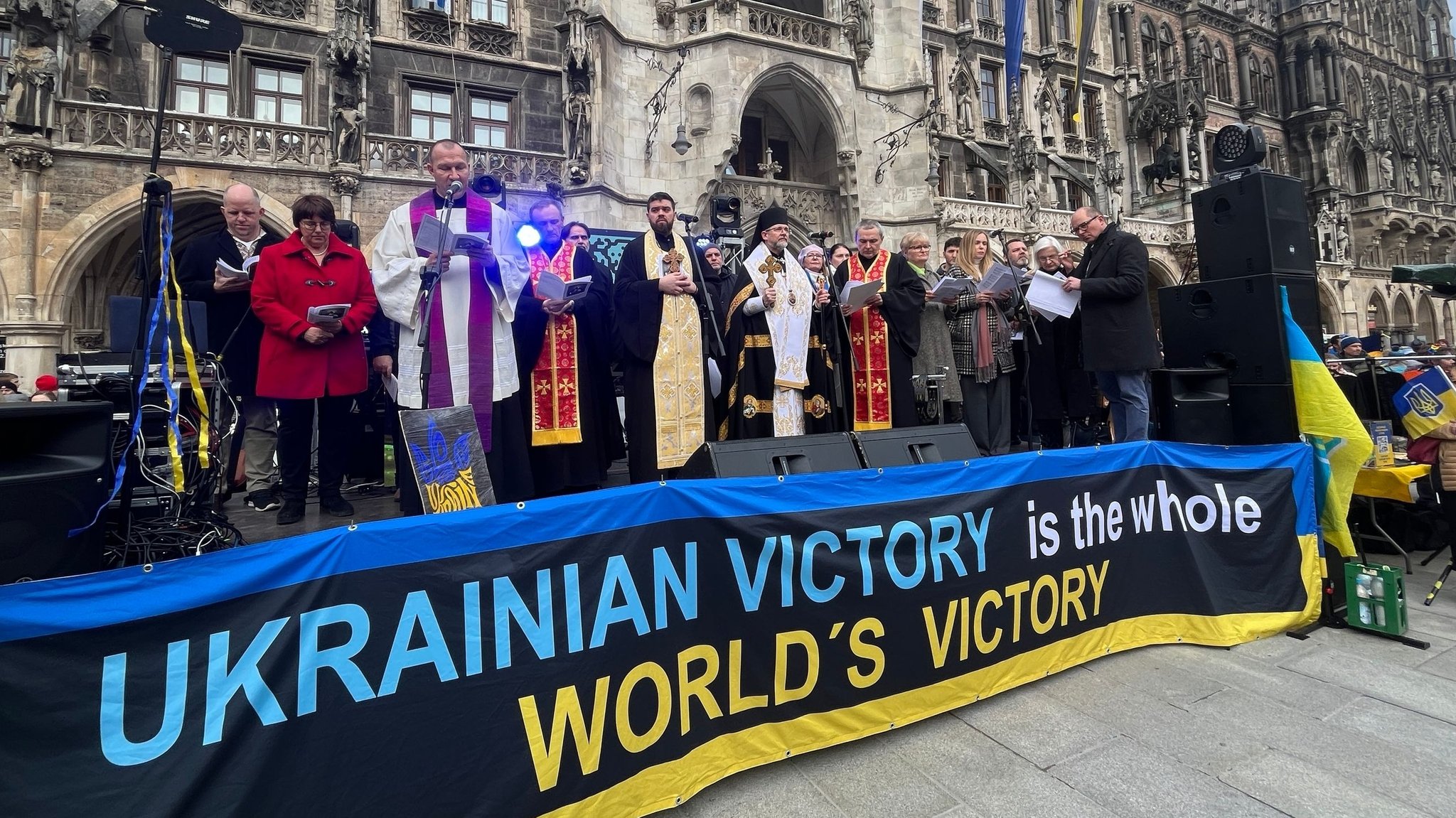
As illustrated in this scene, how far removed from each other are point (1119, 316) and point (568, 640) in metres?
4.83

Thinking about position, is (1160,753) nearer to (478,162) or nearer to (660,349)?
(660,349)

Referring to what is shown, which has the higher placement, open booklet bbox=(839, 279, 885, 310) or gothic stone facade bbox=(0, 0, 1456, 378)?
gothic stone facade bbox=(0, 0, 1456, 378)

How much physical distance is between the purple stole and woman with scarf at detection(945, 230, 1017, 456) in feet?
12.9

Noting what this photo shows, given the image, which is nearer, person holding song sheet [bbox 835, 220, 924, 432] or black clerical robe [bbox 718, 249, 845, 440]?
black clerical robe [bbox 718, 249, 845, 440]

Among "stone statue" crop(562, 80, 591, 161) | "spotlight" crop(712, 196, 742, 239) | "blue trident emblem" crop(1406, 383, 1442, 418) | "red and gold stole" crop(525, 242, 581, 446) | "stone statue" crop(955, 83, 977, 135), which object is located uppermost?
"stone statue" crop(955, 83, 977, 135)

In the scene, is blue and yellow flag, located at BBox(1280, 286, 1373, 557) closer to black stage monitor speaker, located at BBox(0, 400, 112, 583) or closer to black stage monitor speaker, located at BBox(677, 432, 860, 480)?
black stage monitor speaker, located at BBox(677, 432, 860, 480)

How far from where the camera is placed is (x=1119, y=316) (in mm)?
5012

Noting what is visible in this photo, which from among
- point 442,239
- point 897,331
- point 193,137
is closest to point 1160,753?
point 897,331

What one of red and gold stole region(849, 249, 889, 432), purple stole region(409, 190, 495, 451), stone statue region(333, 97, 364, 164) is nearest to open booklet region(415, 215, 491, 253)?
purple stole region(409, 190, 495, 451)

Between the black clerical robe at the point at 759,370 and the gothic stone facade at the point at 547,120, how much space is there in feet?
28.3

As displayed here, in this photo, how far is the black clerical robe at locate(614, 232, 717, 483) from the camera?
4.70 metres

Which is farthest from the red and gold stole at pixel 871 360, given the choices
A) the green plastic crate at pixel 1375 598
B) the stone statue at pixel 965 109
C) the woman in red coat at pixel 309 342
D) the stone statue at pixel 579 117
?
the stone statue at pixel 965 109

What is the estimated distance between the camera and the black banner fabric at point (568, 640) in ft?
5.22

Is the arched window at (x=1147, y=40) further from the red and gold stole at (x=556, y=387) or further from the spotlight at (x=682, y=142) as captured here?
the red and gold stole at (x=556, y=387)
